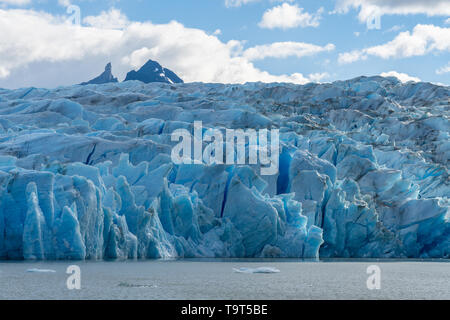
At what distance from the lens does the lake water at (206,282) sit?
18578 mm

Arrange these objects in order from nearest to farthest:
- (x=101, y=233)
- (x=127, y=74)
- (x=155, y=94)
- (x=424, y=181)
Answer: (x=101, y=233) < (x=424, y=181) < (x=155, y=94) < (x=127, y=74)

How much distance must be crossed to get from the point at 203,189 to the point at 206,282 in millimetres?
13102

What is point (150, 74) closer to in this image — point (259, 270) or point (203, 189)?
point (203, 189)

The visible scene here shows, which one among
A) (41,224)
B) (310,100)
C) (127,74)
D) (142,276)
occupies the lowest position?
(142,276)

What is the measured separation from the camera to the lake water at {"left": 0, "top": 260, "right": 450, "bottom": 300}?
731 inches

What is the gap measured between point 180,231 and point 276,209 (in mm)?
5123

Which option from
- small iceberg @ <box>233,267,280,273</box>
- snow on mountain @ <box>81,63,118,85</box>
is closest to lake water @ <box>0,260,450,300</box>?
small iceberg @ <box>233,267,280,273</box>

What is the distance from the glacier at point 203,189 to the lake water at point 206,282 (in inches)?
78.9

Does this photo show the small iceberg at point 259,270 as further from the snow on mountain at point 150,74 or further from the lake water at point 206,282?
the snow on mountain at point 150,74

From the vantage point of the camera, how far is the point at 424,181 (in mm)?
46312

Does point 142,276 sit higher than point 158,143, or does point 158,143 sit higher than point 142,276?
point 158,143

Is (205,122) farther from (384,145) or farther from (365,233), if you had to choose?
(365,233)

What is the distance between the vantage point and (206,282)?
71.2ft

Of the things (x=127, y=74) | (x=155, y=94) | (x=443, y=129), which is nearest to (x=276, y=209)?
(x=443, y=129)
